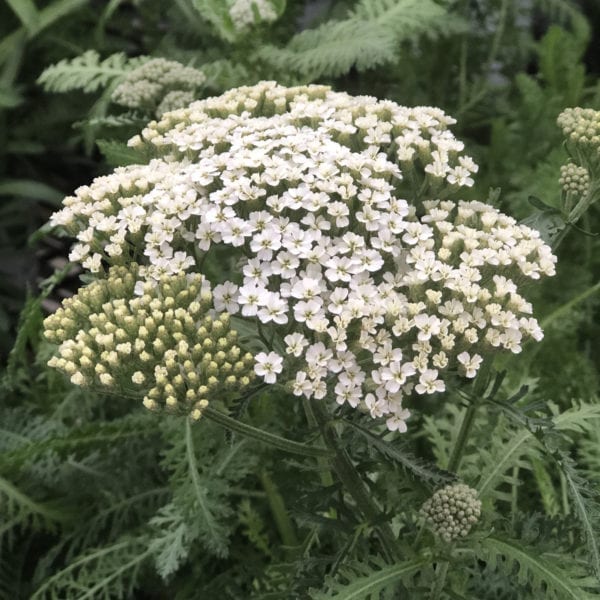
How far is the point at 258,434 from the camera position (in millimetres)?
1269

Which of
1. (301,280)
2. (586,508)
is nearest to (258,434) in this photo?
(301,280)

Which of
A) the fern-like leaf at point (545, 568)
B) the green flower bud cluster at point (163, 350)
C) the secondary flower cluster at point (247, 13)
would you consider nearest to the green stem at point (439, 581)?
the fern-like leaf at point (545, 568)

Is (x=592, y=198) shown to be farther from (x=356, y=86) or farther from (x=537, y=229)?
(x=356, y=86)

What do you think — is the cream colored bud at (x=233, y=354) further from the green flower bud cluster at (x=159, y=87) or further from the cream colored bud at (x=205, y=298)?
the green flower bud cluster at (x=159, y=87)

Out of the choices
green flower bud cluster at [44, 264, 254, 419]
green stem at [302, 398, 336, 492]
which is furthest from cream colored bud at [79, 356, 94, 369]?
green stem at [302, 398, 336, 492]

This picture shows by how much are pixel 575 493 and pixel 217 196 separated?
69 centimetres

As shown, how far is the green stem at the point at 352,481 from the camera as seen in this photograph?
1.32 m

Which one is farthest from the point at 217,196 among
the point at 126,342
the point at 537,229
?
the point at 537,229

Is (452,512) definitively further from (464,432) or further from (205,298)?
(205,298)

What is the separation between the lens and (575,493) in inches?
47.7

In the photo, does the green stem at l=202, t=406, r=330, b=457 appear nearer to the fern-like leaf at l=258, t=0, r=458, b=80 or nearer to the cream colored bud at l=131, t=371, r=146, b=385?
the cream colored bud at l=131, t=371, r=146, b=385

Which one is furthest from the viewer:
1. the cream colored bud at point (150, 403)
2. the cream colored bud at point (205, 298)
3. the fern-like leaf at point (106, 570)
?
the fern-like leaf at point (106, 570)

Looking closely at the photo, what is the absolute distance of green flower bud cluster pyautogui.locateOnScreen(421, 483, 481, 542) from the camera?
1.27m

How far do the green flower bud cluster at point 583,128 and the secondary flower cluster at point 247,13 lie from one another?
3.18 ft
